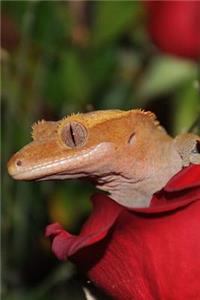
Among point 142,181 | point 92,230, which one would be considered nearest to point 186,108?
point 142,181

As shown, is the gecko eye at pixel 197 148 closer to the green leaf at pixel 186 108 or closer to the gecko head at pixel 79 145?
the gecko head at pixel 79 145

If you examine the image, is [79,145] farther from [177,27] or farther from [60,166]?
[177,27]

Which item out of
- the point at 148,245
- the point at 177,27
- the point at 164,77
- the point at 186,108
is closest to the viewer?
the point at 148,245

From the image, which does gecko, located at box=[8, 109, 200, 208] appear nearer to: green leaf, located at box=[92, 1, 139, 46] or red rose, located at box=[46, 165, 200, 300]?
red rose, located at box=[46, 165, 200, 300]

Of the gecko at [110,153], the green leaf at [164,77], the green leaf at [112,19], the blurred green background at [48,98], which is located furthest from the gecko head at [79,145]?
the green leaf at [164,77]

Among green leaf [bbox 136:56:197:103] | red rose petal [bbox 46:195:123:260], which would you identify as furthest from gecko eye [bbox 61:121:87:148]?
green leaf [bbox 136:56:197:103]

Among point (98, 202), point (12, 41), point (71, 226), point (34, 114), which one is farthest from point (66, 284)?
point (98, 202)
